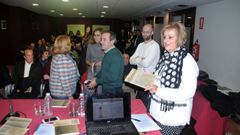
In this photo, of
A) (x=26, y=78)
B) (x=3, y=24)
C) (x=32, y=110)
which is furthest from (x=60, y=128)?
(x=3, y=24)

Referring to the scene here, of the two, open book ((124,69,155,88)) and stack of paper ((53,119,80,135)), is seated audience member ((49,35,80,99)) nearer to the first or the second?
stack of paper ((53,119,80,135))

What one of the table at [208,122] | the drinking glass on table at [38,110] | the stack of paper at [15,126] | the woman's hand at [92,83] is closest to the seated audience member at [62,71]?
the woman's hand at [92,83]

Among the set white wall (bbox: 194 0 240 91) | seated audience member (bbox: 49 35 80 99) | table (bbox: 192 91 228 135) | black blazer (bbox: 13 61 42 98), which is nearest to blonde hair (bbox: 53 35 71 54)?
seated audience member (bbox: 49 35 80 99)

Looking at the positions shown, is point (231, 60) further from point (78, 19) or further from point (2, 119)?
point (78, 19)

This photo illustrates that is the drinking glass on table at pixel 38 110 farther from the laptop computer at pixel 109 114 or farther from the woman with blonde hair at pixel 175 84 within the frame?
the woman with blonde hair at pixel 175 84

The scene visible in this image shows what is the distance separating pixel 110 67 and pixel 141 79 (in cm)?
83

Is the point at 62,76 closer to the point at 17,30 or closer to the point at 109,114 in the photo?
the point at 109,114

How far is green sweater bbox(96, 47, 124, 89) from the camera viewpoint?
2.61 m

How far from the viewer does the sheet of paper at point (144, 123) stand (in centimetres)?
174

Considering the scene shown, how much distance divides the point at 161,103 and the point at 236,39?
9.91ft

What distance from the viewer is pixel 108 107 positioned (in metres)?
1.72

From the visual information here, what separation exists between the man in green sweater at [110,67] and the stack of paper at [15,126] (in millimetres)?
1065

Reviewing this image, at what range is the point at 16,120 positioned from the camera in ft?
5.90

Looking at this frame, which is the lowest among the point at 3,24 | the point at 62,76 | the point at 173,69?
the point at 62,76
